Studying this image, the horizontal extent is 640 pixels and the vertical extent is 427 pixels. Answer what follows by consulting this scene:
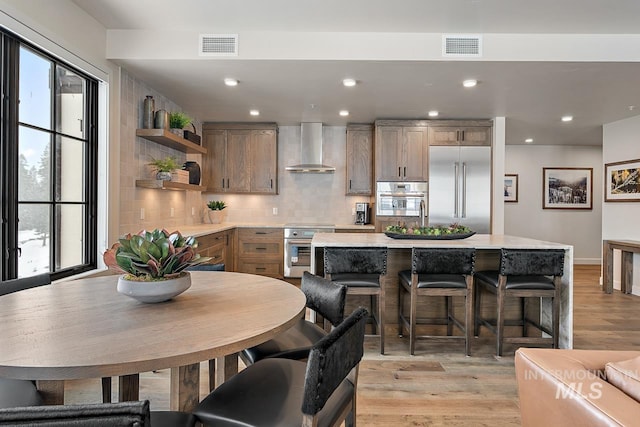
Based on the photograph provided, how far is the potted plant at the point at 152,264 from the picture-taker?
129 centimetres

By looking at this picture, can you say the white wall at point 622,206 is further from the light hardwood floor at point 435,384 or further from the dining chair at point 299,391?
the dining chair at point 299,391

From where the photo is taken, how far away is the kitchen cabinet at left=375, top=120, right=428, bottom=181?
510 centimetres

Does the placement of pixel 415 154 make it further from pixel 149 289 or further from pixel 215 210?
pixel 149 289

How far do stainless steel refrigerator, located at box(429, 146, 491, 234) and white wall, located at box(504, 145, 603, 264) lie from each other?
107 inches

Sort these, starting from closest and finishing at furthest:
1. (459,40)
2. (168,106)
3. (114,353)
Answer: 1. (114,353)
2. (459,40)
3. (168,106)

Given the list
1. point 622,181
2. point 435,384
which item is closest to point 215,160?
point 435,384

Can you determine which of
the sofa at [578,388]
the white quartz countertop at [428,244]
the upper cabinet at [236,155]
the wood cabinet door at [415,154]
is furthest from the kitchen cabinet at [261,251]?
the sofa at [578,388]

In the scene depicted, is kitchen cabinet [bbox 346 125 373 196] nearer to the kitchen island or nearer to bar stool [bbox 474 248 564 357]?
the kitchen island

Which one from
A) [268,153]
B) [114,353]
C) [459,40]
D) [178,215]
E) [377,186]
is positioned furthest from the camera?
[268,153]

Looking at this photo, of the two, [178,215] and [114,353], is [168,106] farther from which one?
[114,353]

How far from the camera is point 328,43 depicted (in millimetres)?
3045

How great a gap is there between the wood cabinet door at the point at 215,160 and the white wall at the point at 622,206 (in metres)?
5.76

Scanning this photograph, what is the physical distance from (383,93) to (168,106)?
253 centimetres

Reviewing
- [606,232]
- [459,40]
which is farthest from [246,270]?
[606,232]
